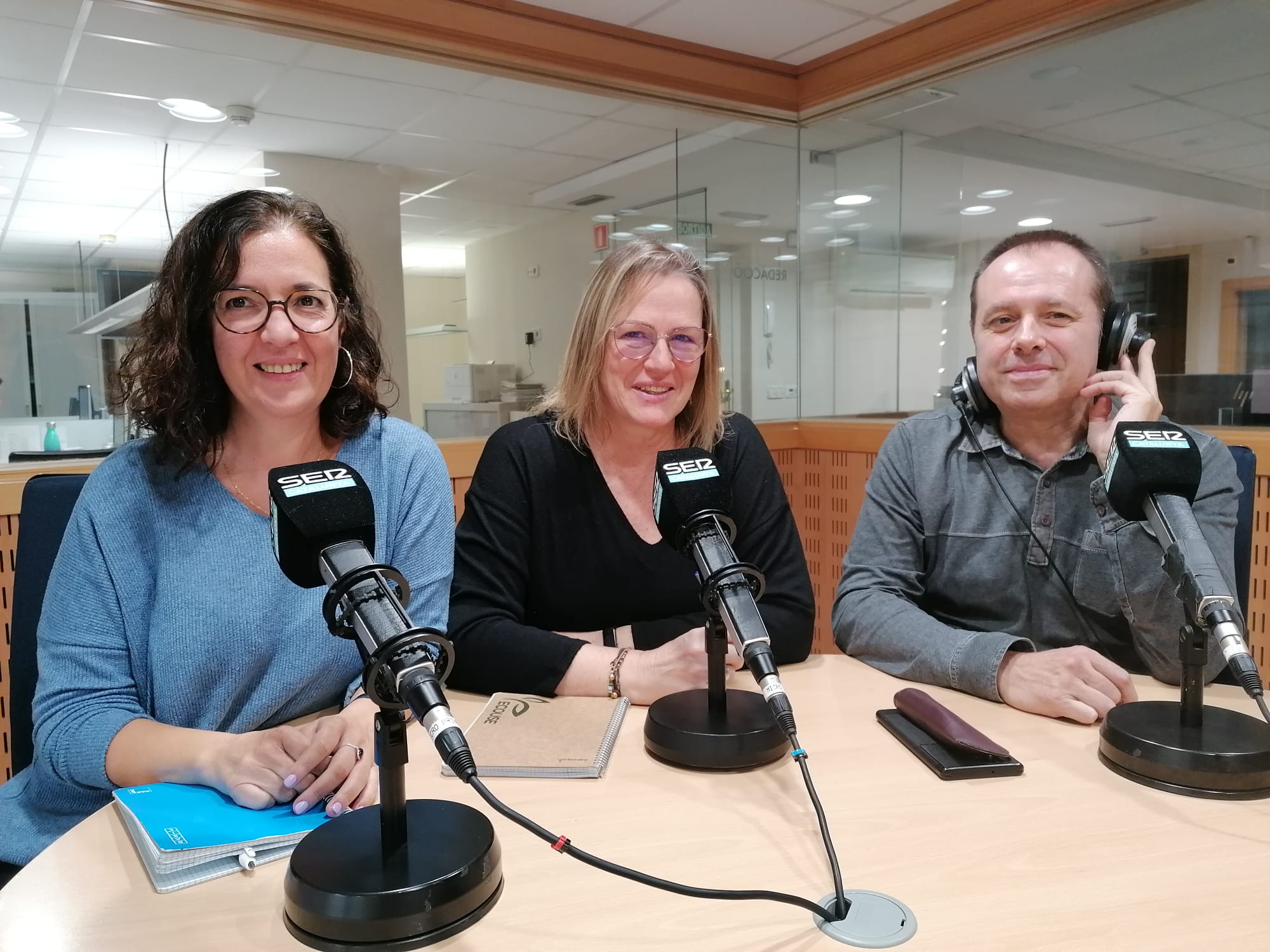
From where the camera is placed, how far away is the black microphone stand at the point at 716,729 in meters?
1.02

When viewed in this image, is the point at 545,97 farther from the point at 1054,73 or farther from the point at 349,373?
the point at 349,373

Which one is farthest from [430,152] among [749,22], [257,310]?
[257,310]

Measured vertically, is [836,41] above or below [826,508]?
above

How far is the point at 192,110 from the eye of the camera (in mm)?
3074

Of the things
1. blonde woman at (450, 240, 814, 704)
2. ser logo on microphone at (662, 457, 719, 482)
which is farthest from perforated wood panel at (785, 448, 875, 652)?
ser logo on microphone at (662, 457, 719, 482)

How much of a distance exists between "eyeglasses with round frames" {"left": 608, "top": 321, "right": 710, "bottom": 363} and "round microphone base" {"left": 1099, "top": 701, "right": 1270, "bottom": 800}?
2.93 feet

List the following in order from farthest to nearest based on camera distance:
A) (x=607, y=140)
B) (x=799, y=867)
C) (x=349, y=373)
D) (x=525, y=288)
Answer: (x=525, y=288) → (x=607, y=140) → (x=349, y=373) → (x=799, y=867)

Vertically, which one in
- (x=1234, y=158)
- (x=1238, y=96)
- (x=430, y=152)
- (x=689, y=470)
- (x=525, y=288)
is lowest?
(x=689, y=470)

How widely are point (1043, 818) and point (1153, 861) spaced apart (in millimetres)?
105

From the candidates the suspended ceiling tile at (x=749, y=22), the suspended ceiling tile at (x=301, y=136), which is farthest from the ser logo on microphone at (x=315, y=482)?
the suspended ceiling tile at (x=301, y=136)

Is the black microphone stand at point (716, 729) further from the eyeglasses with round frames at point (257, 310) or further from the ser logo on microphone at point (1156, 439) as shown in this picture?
the eyeglasses with round frames at point (257, 310)

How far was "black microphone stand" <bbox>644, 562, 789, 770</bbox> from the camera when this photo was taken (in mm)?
1021

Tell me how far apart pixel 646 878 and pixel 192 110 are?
3272mm

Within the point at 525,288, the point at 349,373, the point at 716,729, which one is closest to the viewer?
the point at 716,729
